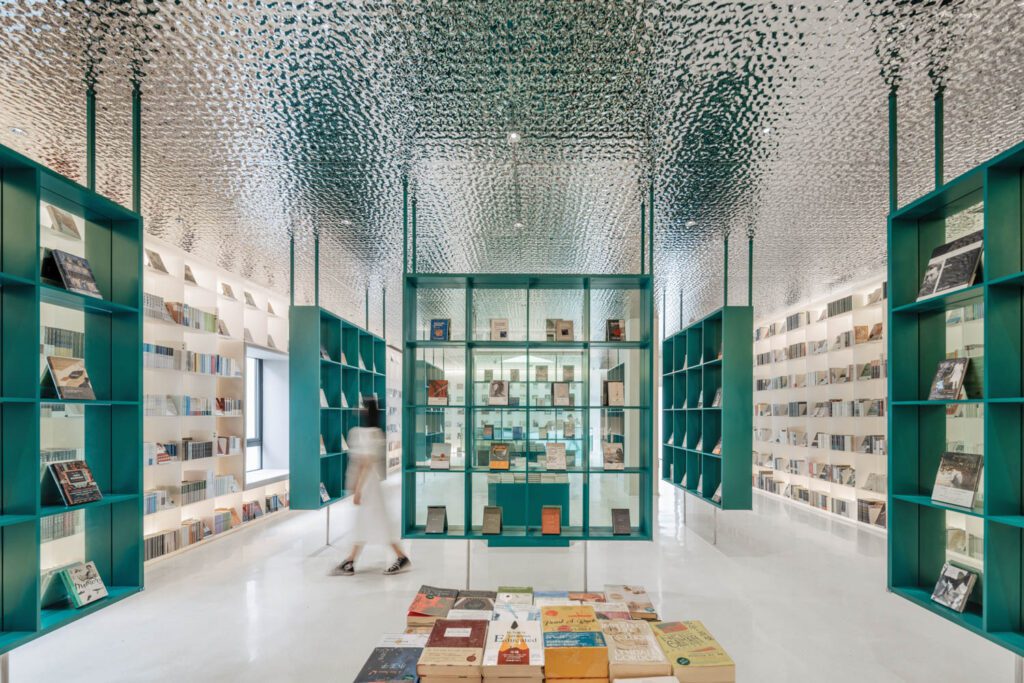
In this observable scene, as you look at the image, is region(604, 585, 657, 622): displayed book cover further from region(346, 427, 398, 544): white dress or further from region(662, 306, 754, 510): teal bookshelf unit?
region(662, 306, 754, 510): teal bookshelf unit

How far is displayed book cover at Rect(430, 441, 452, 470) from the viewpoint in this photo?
450cm

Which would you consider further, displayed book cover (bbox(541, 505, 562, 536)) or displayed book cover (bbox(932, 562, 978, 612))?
displayed book cover (bbox(541, 505, 562, 536))

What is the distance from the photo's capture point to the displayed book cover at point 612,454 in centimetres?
451

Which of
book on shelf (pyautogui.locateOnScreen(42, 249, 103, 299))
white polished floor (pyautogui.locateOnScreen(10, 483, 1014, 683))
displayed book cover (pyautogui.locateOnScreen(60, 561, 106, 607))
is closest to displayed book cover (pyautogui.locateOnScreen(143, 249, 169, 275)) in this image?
white polished floor (pyautogui.locateOnScreen(10, 483, 1014, 683))

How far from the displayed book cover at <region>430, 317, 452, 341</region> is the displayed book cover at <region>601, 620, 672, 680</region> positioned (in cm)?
265

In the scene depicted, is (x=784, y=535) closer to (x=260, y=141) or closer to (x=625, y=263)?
(x=625, y=263)

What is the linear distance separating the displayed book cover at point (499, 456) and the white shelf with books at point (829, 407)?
5.86 m

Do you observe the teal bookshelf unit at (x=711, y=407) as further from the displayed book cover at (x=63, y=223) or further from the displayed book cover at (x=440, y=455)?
the displayed book cover at (x=63, y=223)

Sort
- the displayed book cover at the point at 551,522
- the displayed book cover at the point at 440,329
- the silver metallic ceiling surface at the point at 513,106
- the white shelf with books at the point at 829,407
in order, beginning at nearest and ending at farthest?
the silver metallic ceiling surface at the point at 513,106 → the displayed book cover at the point at 551,522 → the displayed book cover at the point at 440,329 → the white shelf with books at the point at 829,407

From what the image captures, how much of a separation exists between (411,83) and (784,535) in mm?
7021

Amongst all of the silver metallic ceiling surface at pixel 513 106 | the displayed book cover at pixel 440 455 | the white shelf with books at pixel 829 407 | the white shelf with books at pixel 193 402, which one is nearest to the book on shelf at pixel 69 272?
the silver metallic ceiling surface at pixel 513 106

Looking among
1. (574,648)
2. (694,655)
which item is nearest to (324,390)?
(574,648)

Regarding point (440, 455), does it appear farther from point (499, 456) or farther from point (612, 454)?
point (612, 454)

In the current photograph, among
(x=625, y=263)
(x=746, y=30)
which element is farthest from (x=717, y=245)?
(x=746, y=30)
